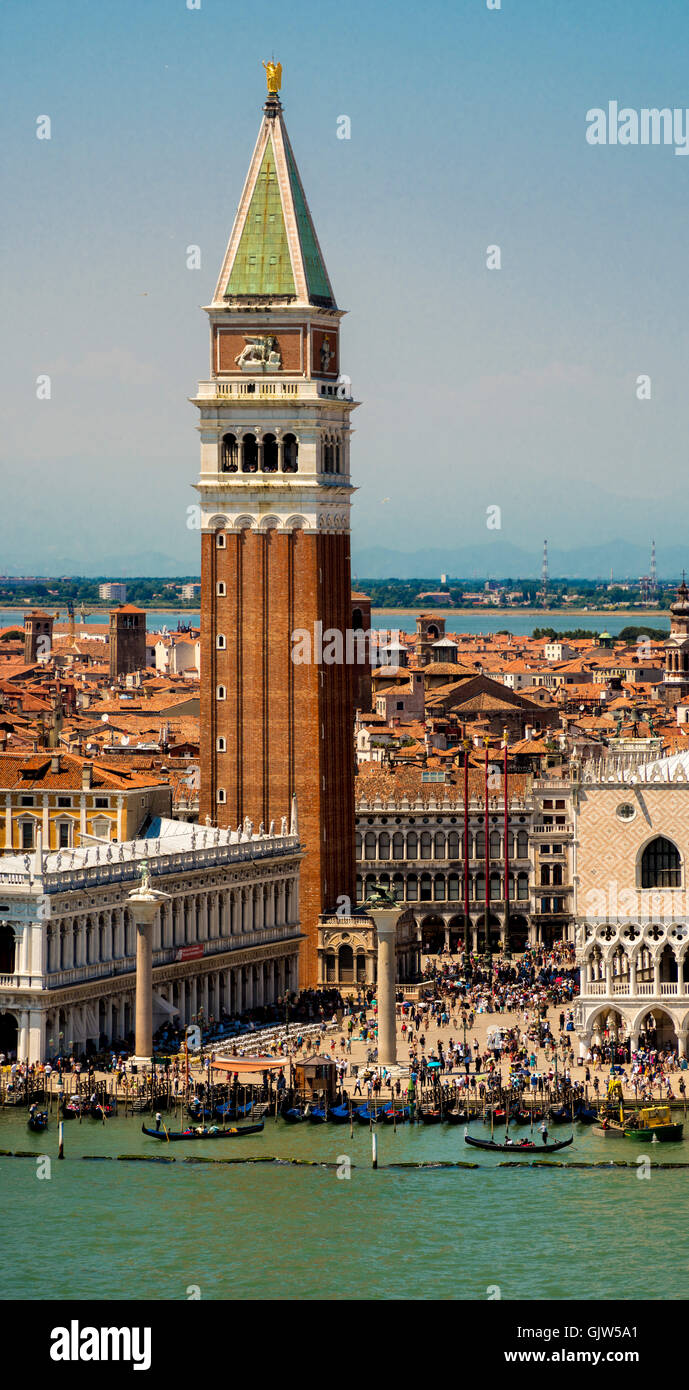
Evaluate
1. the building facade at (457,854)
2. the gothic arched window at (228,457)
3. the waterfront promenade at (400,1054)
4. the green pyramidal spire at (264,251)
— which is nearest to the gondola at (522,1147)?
the waterfront promenade at (400,1054)

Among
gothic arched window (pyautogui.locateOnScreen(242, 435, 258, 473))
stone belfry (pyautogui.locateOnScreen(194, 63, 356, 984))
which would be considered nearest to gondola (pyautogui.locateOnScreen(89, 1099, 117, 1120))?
stone belfry (pyautogui.locateOnScreen(194, 63, 356, 984))

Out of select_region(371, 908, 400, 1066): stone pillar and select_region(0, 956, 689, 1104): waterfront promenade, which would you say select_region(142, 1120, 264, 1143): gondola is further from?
select_region(371, 908, 400, 1066): stone pillar

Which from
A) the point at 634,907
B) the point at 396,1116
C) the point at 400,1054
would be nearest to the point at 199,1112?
the point at 396,1116

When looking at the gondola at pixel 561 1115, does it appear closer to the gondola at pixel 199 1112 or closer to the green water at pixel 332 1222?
the green water at pixel 332 1222

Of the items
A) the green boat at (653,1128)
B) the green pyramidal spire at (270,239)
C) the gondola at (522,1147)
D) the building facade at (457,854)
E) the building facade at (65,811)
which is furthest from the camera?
the building facade at (457,854)

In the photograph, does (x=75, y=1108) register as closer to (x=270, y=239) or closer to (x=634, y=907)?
(x=634, y=907)
